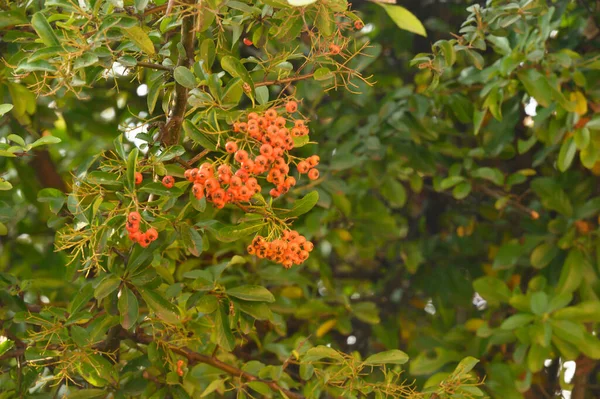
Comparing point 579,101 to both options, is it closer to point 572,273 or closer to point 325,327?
point 572,273

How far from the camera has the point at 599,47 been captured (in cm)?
153

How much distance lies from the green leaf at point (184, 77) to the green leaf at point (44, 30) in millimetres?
120

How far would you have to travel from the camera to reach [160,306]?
91 cm

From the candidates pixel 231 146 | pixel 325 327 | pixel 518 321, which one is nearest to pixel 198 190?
pixel 231 146

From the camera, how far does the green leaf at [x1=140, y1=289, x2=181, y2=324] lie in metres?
0.91

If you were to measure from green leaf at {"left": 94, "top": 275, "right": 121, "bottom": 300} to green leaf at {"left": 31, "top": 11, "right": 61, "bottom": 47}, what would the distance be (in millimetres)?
279

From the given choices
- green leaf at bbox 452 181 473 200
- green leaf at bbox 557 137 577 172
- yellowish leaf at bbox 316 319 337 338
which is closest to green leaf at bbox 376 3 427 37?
green leaf at bbox 557 137 577 172

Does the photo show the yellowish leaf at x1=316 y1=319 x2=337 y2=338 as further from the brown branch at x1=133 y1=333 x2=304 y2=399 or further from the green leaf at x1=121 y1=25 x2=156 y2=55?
the green leaf at x1=121 y1=25 x2=156 y2=55

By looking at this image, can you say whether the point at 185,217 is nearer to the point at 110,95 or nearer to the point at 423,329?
the point at 110,95

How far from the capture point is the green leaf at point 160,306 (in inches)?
35.8

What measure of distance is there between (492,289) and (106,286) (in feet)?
2.85

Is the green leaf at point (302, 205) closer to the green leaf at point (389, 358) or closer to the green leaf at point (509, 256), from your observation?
the green leaf at point (389, 358)

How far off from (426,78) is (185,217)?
98 centimetres

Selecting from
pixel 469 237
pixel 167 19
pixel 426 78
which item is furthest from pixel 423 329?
pixel 167 19
